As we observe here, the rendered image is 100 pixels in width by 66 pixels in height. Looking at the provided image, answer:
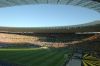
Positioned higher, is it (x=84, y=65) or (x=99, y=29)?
(x=99, y=29)

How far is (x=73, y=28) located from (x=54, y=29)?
679 cm

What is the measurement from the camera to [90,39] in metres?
64.4

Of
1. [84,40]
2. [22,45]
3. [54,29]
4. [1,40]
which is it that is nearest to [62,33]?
[54,29]

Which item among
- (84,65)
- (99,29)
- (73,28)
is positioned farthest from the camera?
(73,28)

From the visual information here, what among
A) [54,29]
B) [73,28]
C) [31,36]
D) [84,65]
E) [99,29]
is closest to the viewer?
[84,65]

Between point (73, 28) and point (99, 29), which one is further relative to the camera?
point (73, 28)

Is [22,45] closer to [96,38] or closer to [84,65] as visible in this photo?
[96,38]

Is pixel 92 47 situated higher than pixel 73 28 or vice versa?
pixel 73 28

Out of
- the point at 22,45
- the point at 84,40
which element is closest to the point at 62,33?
the point at 84,40

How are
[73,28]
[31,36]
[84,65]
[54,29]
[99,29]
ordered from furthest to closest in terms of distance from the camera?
[31,36], [54,29], [73,28], [99,29], [84,65]

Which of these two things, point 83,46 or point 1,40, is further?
point 1,40

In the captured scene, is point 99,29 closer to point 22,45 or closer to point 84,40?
point 84,40

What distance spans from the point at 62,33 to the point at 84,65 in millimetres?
45943

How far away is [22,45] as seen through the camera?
217 feet
